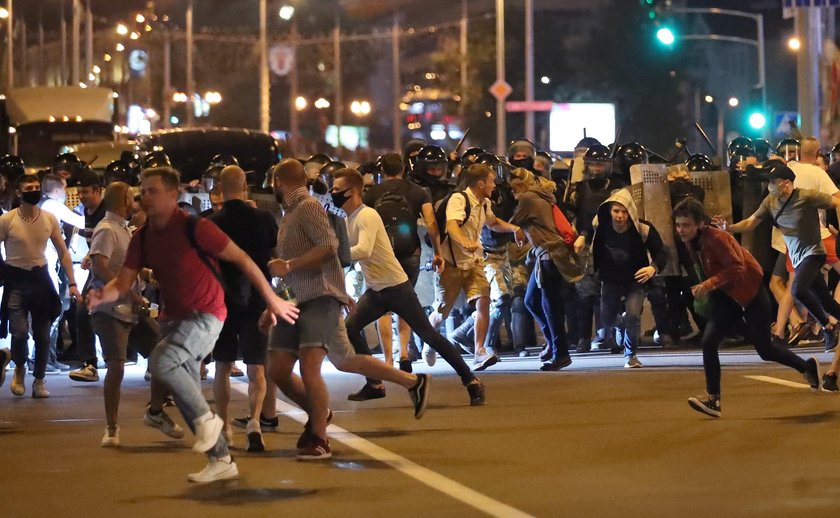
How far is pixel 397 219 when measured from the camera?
1402 cm

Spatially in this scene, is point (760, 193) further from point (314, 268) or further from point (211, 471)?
point (211, 471)

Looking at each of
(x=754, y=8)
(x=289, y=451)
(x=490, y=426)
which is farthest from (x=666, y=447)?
(x=754, y=8)

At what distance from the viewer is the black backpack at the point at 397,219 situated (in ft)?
46.0

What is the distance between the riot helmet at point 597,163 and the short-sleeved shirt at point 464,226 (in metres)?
2.25

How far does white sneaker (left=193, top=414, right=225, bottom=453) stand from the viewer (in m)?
8.34

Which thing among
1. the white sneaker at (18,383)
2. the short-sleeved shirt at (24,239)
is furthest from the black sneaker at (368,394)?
the short-sleeved shirt at (24,239)

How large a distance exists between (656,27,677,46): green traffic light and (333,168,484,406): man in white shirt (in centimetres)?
1704

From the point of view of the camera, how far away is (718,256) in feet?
36.3

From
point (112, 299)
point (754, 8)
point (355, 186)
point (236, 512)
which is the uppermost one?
point (754, 8)

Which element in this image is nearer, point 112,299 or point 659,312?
point 112,299

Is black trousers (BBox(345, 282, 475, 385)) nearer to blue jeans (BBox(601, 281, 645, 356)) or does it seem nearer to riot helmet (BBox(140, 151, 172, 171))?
blue jeans (BBox(601, 281, 645, 356))

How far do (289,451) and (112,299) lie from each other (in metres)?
1.75

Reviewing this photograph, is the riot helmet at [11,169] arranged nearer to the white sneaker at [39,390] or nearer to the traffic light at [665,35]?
the white sneaker at [39,390]

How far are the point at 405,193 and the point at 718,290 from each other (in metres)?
3.98
